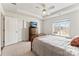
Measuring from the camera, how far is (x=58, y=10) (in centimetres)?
184

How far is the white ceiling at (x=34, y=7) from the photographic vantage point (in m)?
1.73

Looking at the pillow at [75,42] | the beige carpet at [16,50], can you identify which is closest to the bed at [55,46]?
the pillow at [75,42]

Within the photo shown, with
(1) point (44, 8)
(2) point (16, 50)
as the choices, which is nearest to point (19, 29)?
(2) point (16, 50)

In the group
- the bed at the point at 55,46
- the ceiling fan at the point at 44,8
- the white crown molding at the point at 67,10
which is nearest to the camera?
the bed at the point at 55,46

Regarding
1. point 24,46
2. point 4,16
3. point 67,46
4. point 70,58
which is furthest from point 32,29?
point 70,58

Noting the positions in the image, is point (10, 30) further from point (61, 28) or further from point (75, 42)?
point (75, 42)

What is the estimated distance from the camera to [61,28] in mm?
1881

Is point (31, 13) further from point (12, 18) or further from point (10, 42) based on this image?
point (10, 42)

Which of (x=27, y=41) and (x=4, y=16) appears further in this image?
(x=27, y=41)

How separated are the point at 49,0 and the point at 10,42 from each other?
1.09 meters

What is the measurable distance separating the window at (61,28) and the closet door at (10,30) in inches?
30.8

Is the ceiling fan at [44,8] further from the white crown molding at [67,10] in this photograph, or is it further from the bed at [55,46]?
the bed at [55,46]

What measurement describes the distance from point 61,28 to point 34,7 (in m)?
0.67

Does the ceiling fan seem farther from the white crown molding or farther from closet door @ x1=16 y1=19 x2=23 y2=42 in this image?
closet door @ x1=16 y1=19 x2=23 y2=42
